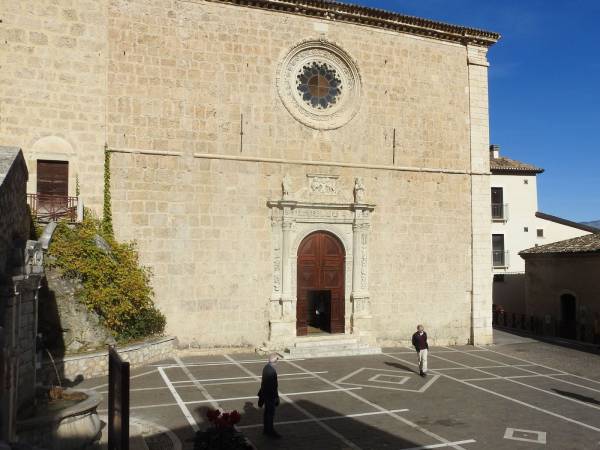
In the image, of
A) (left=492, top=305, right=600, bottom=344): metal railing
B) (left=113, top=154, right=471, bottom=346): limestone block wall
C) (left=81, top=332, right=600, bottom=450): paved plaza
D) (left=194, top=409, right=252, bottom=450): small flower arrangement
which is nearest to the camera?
(left=194, top=409, right=252, bottom=450): small flower arrangement

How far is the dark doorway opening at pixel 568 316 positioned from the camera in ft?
73.5

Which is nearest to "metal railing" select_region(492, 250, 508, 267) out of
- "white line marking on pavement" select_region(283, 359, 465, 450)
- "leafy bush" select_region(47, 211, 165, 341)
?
"white line marking on pavement" select_region(283, 359, 465, 450)

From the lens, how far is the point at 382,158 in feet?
61.6

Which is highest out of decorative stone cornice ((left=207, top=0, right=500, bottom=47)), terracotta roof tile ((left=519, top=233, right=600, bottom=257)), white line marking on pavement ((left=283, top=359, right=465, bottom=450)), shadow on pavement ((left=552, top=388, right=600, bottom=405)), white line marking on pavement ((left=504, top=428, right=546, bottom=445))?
decorative stone cornice ((left=207, top=0, right=500, bottom=47))

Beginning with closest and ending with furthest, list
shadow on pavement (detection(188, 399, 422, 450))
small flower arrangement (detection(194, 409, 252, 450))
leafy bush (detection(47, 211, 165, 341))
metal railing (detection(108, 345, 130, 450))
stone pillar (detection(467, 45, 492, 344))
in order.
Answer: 1. metal railing (detection(108, 345, 130, 450))
2. small flower arrangement (detection(194, 409, 252, 450))
3. shadow on pavement (detection(188, 399, 422, 450))
4. leafy bush (detection(47, 211, 165, 341))
5. stone pillar (detection(467, 45, 492, 344))

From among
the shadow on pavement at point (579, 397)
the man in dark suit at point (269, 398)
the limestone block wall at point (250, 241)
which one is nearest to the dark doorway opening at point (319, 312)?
the limestone block wall at point (250, 241)

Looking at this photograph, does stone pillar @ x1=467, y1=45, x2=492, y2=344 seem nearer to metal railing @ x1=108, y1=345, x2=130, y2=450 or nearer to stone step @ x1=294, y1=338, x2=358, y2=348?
stone step @ x1=294, y1=338, x2=358, y2=348

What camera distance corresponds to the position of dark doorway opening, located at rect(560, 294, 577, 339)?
73.5ft

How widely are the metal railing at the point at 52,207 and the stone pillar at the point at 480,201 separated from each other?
45.2ft

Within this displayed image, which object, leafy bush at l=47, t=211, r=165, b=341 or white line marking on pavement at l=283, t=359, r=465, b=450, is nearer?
white line marking on pavement at l=283, t=359, r=465, b=450

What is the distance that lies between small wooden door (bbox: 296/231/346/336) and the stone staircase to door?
22.6 inches

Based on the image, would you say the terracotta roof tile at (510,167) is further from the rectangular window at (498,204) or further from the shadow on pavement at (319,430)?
the shadow on pavement at (319,430)

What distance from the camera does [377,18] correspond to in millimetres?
18719

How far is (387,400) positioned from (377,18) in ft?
43.4
